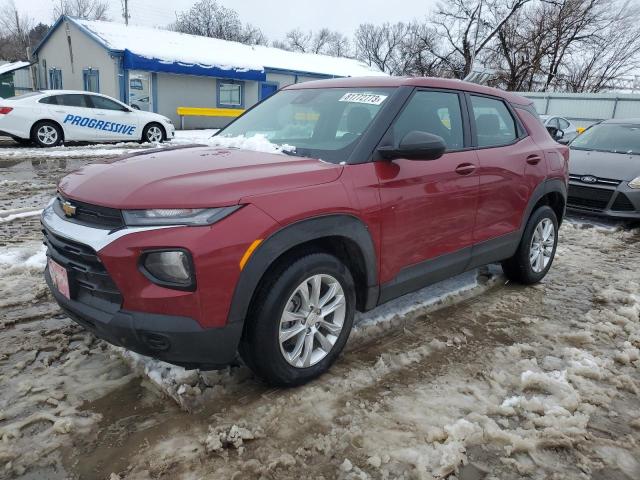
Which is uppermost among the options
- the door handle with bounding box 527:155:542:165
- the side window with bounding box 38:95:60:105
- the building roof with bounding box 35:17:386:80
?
the building roof with bounding box 35:17:386:80

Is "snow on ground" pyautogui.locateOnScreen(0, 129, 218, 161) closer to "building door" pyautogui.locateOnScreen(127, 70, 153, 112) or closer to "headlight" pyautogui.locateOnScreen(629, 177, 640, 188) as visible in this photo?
"building door" pyautogui.locateOnScreen(127, 70, 153, 112)

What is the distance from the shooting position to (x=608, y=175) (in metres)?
7.25

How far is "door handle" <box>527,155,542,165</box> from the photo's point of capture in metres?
4.25

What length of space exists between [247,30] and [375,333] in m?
62.2

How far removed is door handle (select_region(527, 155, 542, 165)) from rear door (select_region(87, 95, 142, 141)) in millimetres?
12438

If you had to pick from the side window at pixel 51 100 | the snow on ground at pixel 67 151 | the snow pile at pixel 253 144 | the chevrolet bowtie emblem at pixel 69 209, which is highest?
the side window at pixel 51 100

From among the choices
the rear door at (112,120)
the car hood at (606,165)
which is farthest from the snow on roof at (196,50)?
the car hood at (606,165)

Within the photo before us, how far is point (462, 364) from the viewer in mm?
3230

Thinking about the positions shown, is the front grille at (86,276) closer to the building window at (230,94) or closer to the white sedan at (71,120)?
the white sedan at (71,120)

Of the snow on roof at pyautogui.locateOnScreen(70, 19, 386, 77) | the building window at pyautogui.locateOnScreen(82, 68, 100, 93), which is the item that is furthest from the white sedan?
the building window at pyautogui.locateOnScreen(82, 68, 100, 93)

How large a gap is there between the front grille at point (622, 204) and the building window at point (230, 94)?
61.0 ft

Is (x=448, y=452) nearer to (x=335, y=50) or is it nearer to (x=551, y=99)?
(x=551, y=99)

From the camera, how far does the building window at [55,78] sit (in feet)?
79.5

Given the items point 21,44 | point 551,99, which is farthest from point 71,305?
point 21,44
